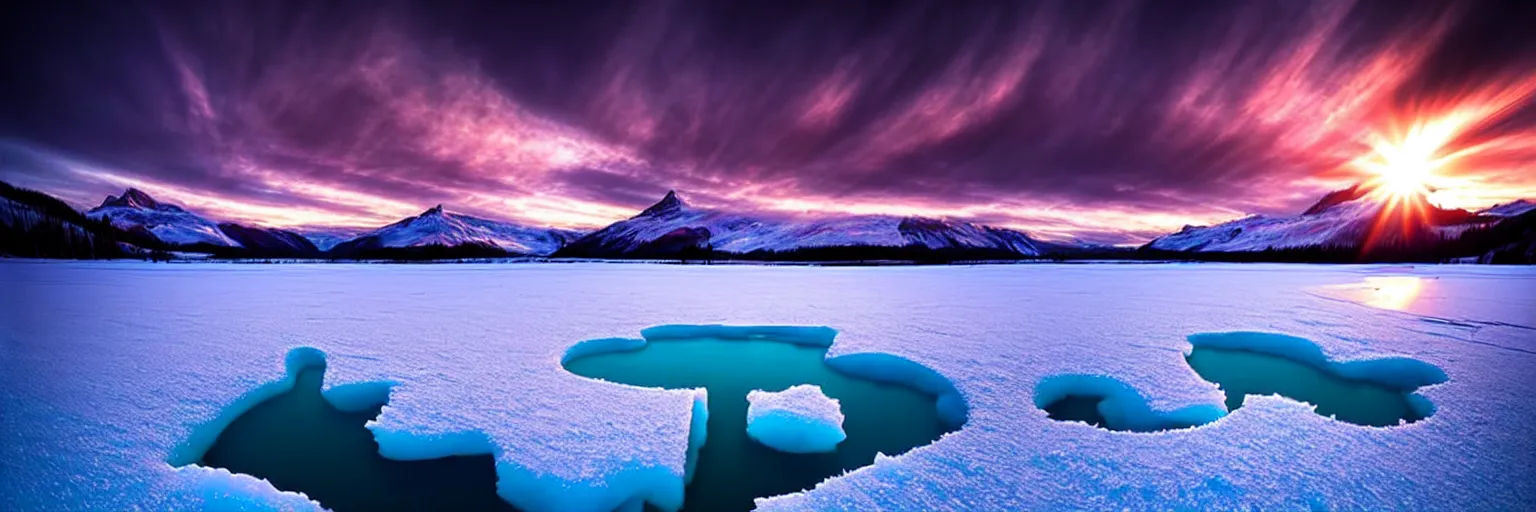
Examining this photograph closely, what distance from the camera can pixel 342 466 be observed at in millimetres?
5250

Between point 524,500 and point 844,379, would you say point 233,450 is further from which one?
point 844,379

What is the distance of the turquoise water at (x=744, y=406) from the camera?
5.13 meters

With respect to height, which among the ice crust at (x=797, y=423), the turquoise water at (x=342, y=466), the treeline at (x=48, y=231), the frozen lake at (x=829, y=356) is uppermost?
the treeline at (x=48, y=231)

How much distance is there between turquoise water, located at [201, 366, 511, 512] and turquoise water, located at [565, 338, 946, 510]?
6.73 ft

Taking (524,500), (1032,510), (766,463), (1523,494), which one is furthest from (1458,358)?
(524,500)

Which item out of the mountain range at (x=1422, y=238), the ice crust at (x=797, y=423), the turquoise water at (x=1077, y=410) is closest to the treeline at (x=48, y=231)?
the ice crust at (x=797, y=423)

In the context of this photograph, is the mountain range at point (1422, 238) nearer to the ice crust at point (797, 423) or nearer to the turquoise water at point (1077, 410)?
the turquoise water at point (1077, 410)

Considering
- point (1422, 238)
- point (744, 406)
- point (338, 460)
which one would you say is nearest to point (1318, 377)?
point (744, 406)

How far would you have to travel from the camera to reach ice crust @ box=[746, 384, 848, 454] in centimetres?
585

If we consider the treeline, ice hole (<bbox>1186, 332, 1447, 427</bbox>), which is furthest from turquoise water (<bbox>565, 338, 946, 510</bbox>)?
the treeline

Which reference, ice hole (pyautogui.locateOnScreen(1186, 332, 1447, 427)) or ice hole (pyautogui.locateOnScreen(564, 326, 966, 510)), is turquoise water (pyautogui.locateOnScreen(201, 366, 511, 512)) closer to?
ice hole (pyautogui.locateOnScreen(564, 326, 966, 510))

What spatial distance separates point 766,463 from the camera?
5523 mm

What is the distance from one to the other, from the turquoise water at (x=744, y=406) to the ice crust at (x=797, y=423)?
0.36 feet

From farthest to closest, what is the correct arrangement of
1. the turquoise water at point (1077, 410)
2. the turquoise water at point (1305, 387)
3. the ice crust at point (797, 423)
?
1. the turquoise water at point (1305, 387)
2. the turquoise water at point (1077, 410)
3. the ice crust at point (797, 423)
